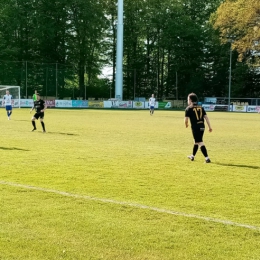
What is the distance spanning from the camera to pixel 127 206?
22.1 ft

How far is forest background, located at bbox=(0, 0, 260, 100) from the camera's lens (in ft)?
220

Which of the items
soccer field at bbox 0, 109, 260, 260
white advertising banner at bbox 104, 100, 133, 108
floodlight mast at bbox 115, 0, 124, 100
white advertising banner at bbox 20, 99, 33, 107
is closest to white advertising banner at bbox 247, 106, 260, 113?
white advertising banner at bbox 104, 100, 133, 108

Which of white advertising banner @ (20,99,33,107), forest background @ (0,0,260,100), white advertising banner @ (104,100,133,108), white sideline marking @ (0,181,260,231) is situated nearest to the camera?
white sideline marking @ (0,181,260,231)

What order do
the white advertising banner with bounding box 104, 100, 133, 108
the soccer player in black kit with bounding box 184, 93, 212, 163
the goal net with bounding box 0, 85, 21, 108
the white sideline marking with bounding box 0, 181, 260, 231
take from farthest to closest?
the white advertising banner with bounding box 104, 100, 133, 108 → the goal net with bounding box 0, 85, 21, 108 → the soccer player in black kit with bounding box 184, 93, 212, 163 → the white sideline marking with bounding box 0, 181, 260, 231

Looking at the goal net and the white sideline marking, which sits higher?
the goal net

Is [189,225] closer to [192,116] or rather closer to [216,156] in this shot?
[192,116]

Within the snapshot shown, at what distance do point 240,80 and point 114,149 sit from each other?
190 feet

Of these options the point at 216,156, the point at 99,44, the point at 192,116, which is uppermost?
the point at 99,44

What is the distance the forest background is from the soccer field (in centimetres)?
4957

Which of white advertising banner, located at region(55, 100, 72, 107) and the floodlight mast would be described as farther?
the floodlight mast

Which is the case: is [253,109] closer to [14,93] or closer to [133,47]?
[133,47]

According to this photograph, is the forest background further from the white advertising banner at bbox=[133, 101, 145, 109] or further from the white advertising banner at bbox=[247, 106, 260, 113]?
the white advertising banner at bbox=[247, 106, 260, 113]

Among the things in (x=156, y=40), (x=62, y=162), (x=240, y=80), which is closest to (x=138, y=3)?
(x=156, y=40)

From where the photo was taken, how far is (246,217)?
6.23 metres
